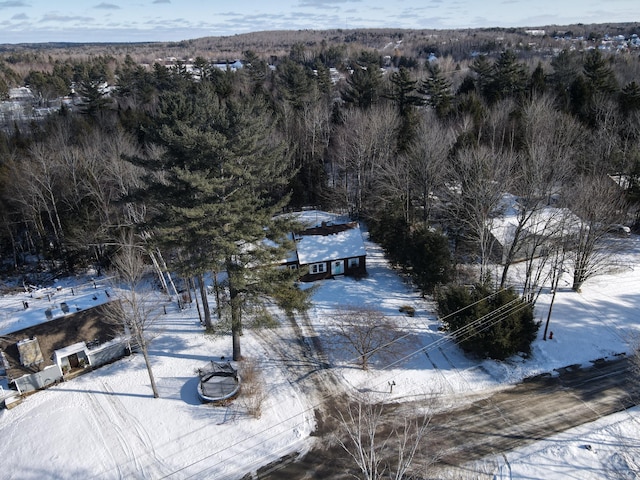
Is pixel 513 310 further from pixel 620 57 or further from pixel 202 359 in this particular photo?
pixel 620 57

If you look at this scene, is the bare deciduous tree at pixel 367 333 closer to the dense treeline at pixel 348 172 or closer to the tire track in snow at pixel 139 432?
the dense treeline at pixel 348 172

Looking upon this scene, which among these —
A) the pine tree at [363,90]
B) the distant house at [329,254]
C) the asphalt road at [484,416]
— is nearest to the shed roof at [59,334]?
the asphalt road at [484,416]

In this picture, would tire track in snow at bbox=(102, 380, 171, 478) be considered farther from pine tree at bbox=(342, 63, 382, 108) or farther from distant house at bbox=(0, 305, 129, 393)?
pine tree at bbox=(342, 63, 382, 108)

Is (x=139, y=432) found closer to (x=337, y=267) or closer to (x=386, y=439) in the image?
(x=386, y=439)

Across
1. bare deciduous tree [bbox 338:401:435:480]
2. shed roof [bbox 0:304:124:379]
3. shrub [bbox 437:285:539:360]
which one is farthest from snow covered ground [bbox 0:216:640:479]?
bare deciduous tree [bbox 338:401:435:480]

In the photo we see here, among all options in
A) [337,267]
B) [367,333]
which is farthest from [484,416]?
[337,267]
